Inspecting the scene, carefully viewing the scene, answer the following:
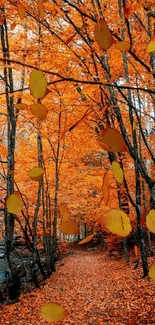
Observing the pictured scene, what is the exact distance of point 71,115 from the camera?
8.66m

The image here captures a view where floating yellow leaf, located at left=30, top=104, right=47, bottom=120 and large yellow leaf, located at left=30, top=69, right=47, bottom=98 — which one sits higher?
large yellow leaf, located at left=30, top=69, right=47, bottom=98

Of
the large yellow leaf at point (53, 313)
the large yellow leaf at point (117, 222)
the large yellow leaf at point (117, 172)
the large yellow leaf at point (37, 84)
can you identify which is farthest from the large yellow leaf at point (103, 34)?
the large yellow leaf at point (53, 313)

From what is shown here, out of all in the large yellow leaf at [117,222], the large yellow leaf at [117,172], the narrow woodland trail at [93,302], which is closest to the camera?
the large yellow leaf at [117,222]

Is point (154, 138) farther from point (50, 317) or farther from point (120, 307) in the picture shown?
point (50, 317)

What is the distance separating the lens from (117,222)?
0.69m

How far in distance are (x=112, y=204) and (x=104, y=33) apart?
38.7 feet

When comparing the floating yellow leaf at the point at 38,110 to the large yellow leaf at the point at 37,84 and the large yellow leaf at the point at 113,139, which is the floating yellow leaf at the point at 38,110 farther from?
the large yellow leaf at the point at 113,139

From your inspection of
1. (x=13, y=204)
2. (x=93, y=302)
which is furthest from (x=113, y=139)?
(x=93, y=302)

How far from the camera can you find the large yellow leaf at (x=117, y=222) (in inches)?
27.0

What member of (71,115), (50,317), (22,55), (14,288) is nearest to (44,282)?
(14,288)

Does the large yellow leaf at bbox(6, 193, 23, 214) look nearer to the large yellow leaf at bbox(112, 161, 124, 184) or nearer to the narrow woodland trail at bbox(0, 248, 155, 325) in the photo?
the large yellow leaf at bbox(112, 161, 124, 184)

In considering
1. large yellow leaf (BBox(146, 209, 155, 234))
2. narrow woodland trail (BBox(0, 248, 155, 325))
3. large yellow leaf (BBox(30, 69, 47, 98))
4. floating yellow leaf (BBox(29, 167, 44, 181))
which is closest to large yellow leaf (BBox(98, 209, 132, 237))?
large yellow leaf (BBox(146, 209, 155, 234))

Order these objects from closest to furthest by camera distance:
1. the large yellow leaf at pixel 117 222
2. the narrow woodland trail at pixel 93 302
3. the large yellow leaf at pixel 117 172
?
the large yellow leaf at pixel 117 222 → the large yellow leaf at pixel 117 172 → the narrow woodland trail at pixel 93 302

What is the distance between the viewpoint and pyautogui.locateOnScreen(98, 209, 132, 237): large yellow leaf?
0.68 metres
